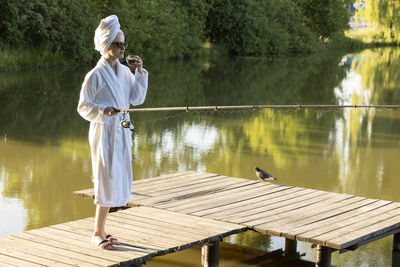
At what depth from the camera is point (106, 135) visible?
4.75 metres

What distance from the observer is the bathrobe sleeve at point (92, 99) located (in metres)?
4.67

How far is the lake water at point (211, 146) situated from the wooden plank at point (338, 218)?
350 mm

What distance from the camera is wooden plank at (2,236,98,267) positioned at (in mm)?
4613

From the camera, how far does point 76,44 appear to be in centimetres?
2759

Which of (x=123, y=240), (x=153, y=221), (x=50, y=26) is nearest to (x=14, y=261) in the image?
(x=123, y=240)

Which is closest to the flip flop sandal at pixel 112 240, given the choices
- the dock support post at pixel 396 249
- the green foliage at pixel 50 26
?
the dock support post at pixel 396 249

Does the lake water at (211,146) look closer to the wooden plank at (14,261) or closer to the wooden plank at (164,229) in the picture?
the wooden plank at (164,229)

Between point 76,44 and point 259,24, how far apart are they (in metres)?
17.0

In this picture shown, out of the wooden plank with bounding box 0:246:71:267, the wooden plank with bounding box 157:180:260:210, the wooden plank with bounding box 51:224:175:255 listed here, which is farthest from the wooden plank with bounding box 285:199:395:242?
the wooden plank with bounding box 0:246:71:267

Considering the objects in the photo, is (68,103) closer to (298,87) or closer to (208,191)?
(298,87)

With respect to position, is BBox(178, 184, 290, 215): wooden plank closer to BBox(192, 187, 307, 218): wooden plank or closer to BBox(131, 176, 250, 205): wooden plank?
BBox(192, 187, 307, 218): wooden plank

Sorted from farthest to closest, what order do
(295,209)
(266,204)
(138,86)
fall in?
1. (266,204)
2. (295,209)
3. (138,86)

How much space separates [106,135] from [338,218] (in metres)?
2.15

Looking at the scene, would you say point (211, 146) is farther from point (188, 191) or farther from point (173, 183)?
point (188, 191)
